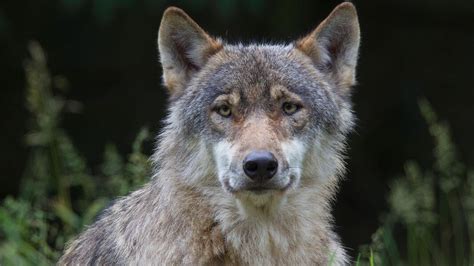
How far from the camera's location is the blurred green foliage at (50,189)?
7668mm

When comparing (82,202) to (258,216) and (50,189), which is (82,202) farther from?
(258,216)

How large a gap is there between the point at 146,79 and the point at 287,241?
714 centimetres

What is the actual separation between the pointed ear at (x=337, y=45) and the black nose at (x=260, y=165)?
120cm

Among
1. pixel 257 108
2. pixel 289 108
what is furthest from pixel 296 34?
pixel 257 108

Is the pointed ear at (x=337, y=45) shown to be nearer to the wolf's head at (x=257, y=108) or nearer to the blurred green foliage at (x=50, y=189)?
the wolf's head at (x=257, y=108)

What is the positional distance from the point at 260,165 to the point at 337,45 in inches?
55.0

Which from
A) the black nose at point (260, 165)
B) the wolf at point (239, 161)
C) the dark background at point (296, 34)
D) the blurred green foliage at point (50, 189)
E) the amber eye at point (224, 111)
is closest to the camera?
the black nose at point (260, 165)

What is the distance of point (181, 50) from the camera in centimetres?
675

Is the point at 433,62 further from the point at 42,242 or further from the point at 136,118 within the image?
the point at 42,242

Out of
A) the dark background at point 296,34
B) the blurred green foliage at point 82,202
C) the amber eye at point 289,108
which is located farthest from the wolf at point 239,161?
the dark background at point 296,34

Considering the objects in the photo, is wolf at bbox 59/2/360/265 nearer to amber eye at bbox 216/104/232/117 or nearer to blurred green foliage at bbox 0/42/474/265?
amber eye at bbox 216/104/232/117

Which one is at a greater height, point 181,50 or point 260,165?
point 181,50

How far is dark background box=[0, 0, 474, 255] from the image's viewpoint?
12562mm

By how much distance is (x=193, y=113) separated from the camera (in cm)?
648
